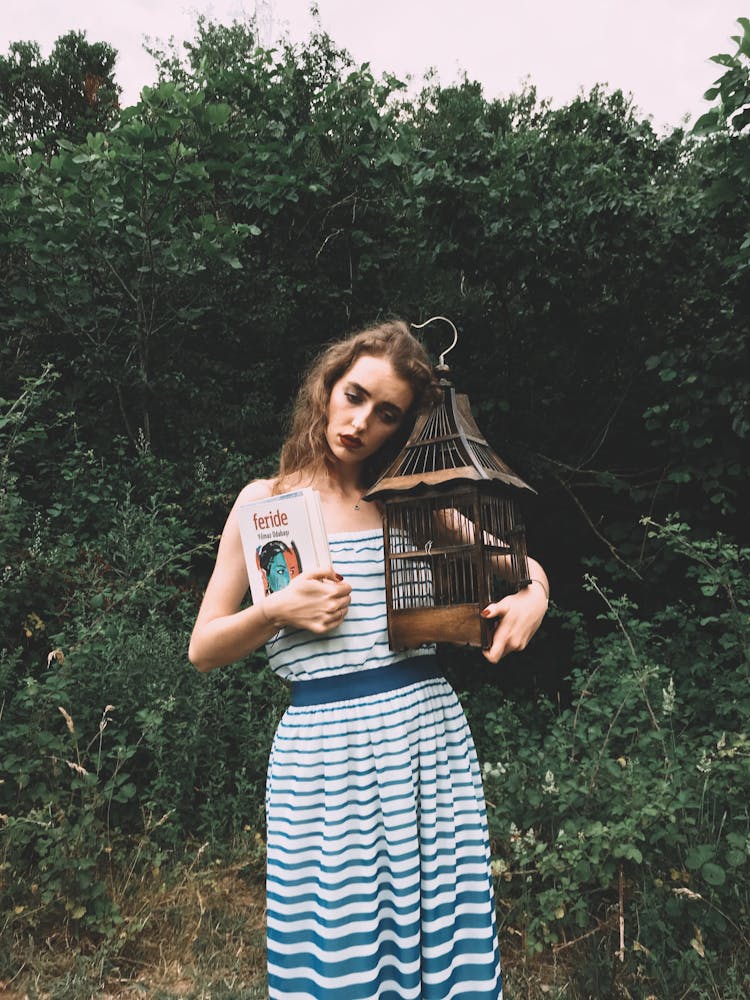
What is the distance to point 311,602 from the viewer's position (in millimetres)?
1389

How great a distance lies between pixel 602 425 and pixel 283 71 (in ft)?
10.6

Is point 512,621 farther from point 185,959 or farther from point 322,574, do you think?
point 185,959

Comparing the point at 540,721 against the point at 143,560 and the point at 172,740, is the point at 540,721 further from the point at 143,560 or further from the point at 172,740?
the point at 143,560

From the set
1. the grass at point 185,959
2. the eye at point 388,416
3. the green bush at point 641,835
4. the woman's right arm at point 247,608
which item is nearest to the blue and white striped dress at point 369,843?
the woman's right arm at point 247,608

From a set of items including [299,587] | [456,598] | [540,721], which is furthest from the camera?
[540,721]

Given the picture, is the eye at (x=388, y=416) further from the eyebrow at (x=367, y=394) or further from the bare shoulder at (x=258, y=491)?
the bare shoulder at (x=258, y=491)

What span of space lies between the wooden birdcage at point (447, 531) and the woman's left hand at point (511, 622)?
19 mm

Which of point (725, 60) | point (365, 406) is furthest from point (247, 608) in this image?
point (725, 60)

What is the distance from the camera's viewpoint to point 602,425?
4.84 metres

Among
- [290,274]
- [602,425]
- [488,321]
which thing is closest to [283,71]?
[290,274]

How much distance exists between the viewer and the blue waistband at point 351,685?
59.2 inches

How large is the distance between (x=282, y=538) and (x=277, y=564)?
6 cm

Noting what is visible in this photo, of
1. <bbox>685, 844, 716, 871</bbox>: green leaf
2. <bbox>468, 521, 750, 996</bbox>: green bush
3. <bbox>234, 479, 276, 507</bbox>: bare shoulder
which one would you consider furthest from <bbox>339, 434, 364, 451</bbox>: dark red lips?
<bbox>685, 844, 716, 871</bbox>: green leaf

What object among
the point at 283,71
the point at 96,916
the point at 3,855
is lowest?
the point at 96,916
